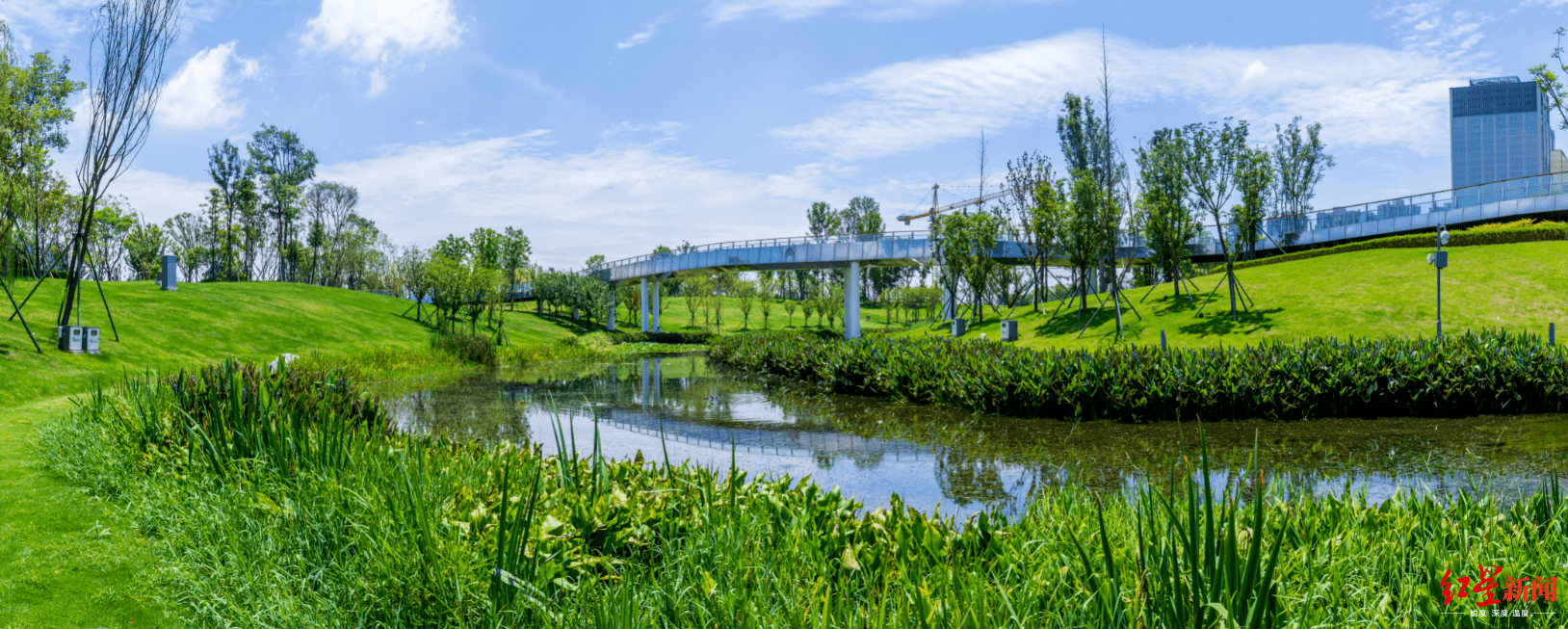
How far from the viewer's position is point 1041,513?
3604 mm

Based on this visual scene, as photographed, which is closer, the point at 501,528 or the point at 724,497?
the point at 501,528

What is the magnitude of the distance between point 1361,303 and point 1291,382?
1341 centimetres

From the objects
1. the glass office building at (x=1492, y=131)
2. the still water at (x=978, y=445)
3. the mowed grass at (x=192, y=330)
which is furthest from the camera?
the glass office building at (x=1492, y=131)

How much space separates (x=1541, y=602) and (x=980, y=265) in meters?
26.1

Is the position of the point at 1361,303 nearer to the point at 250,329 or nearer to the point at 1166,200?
the point at 1166,200

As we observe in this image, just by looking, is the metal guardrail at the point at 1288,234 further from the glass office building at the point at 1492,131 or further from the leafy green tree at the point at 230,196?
the glass office building at the point at 1492,131

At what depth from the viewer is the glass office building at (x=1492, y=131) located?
146 m

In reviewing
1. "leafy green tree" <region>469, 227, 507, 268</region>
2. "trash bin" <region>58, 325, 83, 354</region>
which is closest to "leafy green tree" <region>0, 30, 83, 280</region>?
"trash bin" <region>58, 325, 83, 354</region>

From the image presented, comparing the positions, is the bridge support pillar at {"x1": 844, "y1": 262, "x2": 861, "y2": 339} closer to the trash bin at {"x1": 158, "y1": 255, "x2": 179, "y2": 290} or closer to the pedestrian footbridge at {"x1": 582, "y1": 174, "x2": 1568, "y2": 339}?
the pedestrian footbridge at {"x1": 582, "y1": 174, "x2": 1568, "y2": 339}

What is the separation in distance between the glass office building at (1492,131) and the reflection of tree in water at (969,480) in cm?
18908

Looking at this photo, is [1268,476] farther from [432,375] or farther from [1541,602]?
[432,375]

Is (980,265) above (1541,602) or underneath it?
above

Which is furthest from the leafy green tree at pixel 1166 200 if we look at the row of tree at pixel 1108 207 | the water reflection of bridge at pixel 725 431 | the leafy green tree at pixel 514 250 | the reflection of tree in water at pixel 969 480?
the leafy green tree at pixel 514 250

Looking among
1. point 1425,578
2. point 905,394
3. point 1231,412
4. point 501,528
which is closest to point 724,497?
point 501,528
